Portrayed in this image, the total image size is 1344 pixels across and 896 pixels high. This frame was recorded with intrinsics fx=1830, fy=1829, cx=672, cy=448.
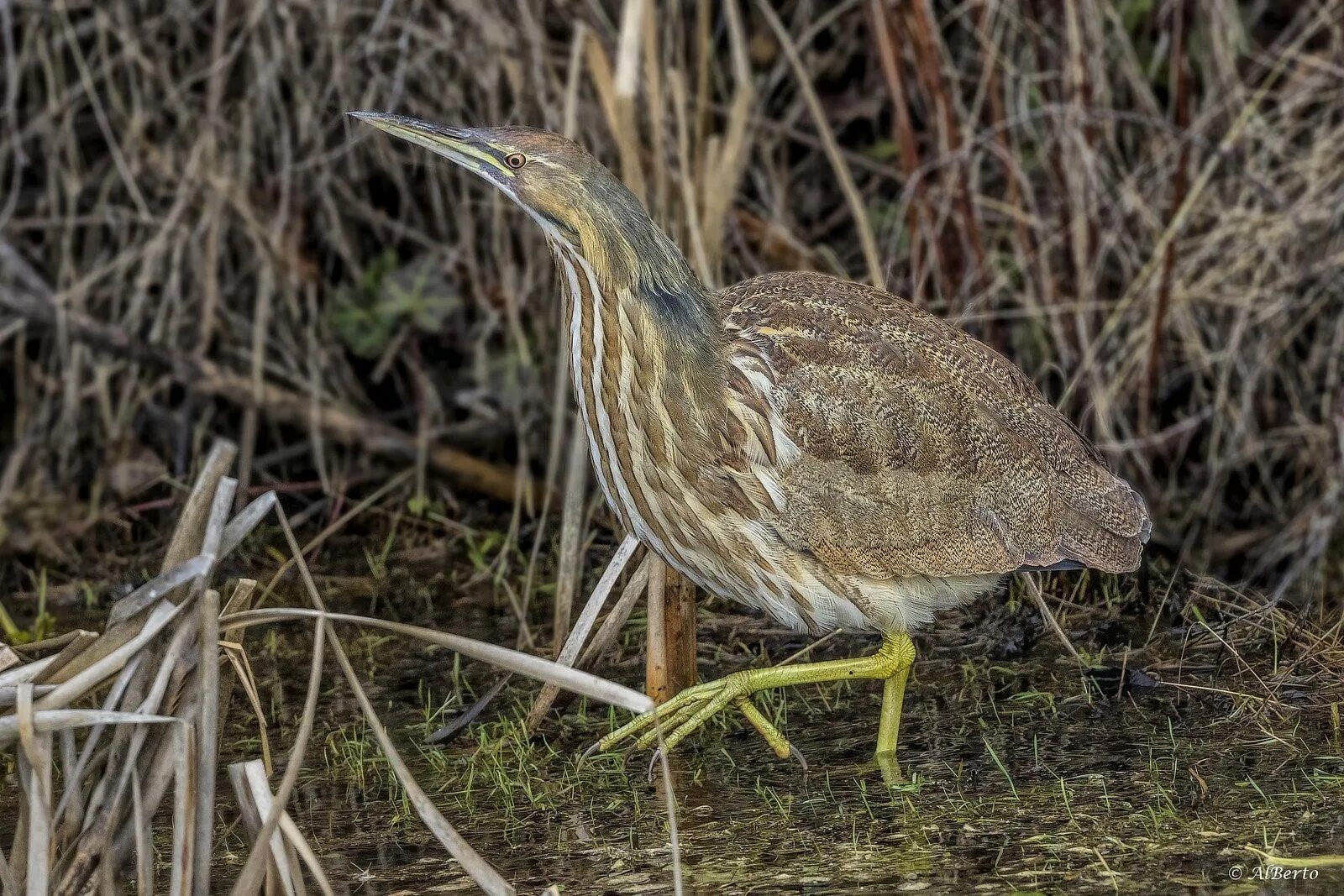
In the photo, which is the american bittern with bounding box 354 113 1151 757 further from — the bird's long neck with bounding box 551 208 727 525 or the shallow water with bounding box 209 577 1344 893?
the shallow water with bounding box 209 577 1344 893

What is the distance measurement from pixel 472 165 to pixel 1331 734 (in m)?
1.54

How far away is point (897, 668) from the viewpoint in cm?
285

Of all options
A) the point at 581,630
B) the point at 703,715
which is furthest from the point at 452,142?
the point at 703,715

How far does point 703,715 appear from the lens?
274cm

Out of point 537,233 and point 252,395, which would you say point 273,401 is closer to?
point 252,395

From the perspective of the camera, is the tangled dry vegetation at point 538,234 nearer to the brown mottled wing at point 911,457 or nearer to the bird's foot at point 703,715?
the brown mottled wing at point 911,457

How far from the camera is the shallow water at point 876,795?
2.28 metres

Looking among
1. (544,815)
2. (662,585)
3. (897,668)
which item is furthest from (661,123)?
(544,815)

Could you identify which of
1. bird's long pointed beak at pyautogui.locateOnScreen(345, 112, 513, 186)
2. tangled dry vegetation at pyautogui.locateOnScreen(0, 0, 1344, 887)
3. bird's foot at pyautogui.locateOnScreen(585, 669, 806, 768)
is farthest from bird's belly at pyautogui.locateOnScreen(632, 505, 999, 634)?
tangled dry vegetation at pyautogui.locateOnScreen(0, 0, 1344, 887)

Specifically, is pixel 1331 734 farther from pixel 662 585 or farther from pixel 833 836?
pixel 662 585

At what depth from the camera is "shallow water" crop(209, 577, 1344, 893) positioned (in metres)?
2.28

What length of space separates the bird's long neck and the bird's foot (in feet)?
0.94

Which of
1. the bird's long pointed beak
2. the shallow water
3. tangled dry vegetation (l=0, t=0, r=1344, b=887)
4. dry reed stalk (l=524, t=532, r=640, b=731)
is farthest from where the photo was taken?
tangled dry vegetation (l=0, t=0, r=1344, b=887)

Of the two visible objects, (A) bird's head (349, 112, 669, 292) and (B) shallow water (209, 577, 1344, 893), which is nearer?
(B) shallow water (209, 577, 1344, 893)
